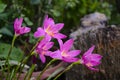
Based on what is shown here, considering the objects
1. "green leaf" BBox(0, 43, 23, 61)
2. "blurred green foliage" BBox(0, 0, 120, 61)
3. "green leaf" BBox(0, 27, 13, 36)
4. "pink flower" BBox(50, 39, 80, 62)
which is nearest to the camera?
"pink flower" BBox(50, 39, 80, 62)

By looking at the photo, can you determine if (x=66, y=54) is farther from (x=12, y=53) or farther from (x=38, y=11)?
(x=38, y=11)

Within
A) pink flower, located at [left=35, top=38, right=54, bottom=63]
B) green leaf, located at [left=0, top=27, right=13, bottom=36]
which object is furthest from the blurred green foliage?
pink flower, located at [left=35, top=38, right=54, bottom=63]

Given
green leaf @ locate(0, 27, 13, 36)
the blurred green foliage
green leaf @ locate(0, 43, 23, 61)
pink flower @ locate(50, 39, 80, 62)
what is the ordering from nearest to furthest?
pink flower @ locate(50, 39, 80, 62) → green leaf @ locate(0, 43, 23, 61) → green leaf @ locate(0, 27, 13, 36) → the blurred green foliage

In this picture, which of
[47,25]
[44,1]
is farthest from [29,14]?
[47,25]

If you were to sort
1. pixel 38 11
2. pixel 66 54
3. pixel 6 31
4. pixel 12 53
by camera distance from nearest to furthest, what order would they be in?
pixel 66 54 < pixel 12 53 < pixel 6 31 < pixel 38 11

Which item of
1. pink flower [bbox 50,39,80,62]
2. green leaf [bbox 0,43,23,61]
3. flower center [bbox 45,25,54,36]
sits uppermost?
flower center [bbox 45,25,54,36]

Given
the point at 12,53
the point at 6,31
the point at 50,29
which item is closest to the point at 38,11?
the point at 6,31

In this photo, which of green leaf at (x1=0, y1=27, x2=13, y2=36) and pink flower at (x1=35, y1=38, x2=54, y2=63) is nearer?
pink flower at (x1=35, y1=38, x2=54, y2=63)

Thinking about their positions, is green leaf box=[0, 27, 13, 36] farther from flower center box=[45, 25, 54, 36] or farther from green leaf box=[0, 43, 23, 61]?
flower center box=[45, 25, 54, 36]

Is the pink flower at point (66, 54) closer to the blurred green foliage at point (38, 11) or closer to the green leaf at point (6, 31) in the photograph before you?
the blurred green foliage at point (38, 11)
